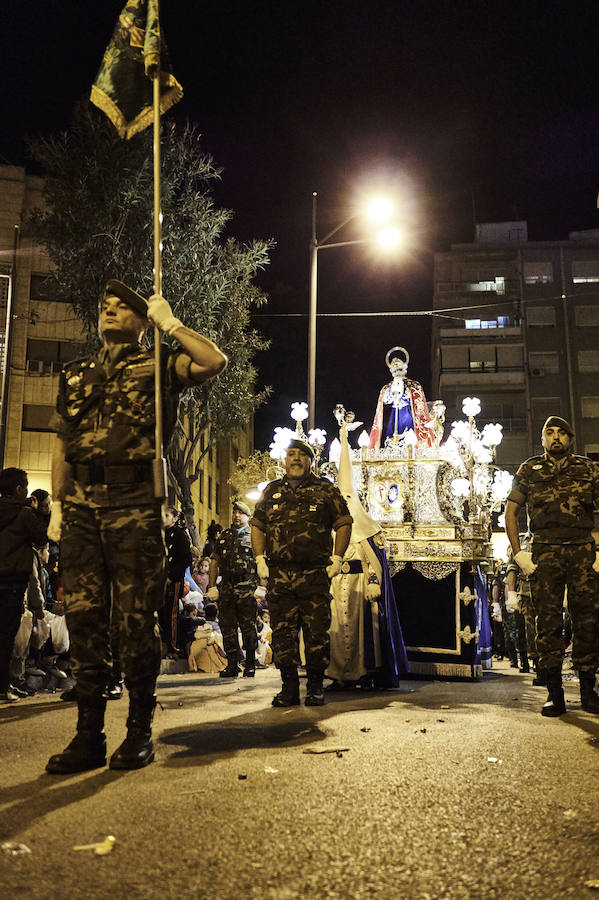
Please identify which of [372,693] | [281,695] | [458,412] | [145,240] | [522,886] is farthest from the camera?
[458,412]

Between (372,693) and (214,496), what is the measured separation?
45.5 meters

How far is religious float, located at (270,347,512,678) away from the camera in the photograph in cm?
1162

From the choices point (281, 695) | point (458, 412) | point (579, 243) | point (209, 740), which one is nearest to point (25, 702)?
point (281, 695)

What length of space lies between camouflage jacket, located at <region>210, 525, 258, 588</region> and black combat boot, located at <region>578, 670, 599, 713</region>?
17.9 ft

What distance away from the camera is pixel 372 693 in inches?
343

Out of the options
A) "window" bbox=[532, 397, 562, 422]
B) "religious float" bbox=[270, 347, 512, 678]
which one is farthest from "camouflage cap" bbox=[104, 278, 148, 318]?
"window" bbox=[532, 397, 562, 422]

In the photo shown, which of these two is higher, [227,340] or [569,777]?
[227,340]

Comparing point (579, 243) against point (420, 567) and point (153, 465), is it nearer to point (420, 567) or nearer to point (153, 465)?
point (420, 567)

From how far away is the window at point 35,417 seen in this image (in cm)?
3412

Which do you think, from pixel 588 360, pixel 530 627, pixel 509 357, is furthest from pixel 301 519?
pixel 588 360

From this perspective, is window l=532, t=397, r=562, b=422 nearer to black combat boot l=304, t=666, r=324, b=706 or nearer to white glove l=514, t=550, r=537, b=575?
white glove l=514, t=550, r=537, b=575

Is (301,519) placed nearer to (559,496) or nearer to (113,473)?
(559,496)

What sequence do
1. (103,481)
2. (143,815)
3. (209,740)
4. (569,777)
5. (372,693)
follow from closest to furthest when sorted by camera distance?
(143,815) → (569,777) → (103,481) → (209,740) → (372,693)

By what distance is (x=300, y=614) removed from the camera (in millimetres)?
7301
